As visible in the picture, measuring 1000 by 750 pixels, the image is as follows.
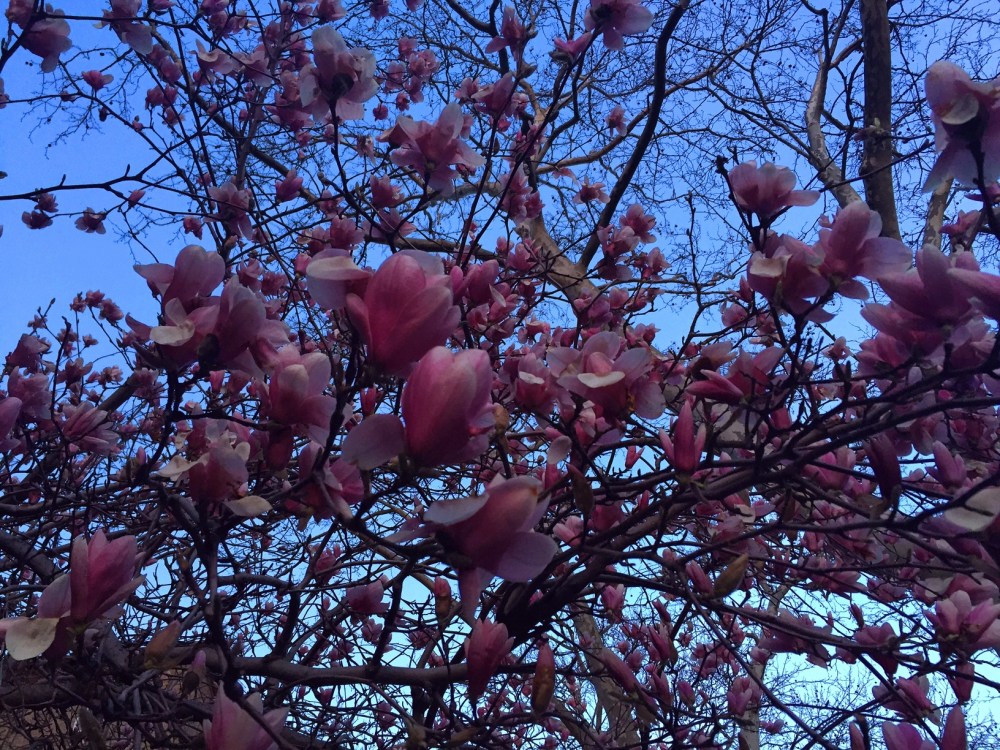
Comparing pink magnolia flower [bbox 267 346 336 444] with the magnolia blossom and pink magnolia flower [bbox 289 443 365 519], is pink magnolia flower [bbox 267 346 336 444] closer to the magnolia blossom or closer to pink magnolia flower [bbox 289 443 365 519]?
pink magnolia flower [bbox 289 443 365 519]

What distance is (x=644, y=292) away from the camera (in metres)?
3.30

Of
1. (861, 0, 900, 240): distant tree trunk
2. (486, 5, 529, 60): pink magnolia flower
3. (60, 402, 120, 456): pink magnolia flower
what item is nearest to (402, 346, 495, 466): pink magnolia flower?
(60, 402, 120, 456): pink magnolia flower

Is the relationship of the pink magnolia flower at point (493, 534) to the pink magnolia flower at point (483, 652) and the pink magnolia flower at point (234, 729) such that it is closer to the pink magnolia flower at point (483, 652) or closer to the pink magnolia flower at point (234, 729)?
the pink magnolia flower at point (483, 652)

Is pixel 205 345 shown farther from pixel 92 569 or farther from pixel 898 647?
pixel 898 647

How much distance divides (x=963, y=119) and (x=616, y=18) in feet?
3.76

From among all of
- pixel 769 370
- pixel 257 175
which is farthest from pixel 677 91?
pixel 769 370

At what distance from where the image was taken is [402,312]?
771 mm

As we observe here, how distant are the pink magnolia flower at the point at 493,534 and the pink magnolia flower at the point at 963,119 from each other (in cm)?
78

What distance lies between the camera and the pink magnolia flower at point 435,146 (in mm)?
1417

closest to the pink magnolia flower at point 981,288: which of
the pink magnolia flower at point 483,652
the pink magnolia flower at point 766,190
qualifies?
the pink magnolia flower at point 766,190

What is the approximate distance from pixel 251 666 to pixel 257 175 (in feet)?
9.81

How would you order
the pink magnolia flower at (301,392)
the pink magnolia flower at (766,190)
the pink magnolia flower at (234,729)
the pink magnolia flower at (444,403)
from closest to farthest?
the pink magnolia flower at (444,403) → the pink magnolia flower at (234,729) → the pink magnolia flower at (301,392) → the pink magnolia flower at (766,190)

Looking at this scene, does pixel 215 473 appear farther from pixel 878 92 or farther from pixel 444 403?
pixel 878 92

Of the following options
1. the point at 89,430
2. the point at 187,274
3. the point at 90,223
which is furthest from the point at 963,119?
the point at 90,223
